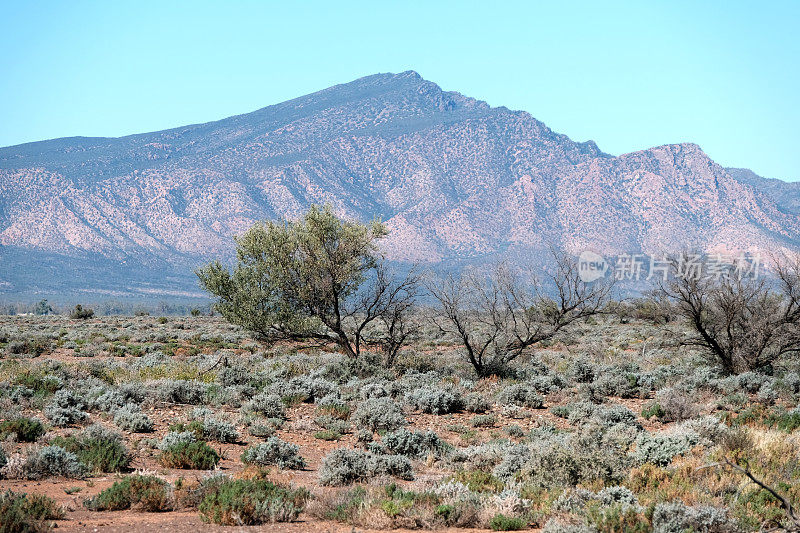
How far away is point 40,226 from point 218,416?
21498cm

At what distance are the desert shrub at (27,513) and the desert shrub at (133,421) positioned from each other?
194 inches

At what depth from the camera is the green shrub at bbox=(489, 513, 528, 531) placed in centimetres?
788

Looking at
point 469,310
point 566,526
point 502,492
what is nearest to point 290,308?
point 469,310

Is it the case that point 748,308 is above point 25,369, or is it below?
above

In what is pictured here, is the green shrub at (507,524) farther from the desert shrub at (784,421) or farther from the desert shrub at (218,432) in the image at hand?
the desert shrub at (784,421)

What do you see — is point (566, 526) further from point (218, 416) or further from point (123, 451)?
point (218, 416)

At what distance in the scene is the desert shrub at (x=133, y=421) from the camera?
42.9ft

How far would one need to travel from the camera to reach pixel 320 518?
8.21 m

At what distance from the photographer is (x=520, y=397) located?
18.1 m

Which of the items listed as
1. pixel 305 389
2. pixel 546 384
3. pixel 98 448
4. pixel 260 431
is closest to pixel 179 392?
pixel 305 389

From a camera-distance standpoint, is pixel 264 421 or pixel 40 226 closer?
pixel 264 421

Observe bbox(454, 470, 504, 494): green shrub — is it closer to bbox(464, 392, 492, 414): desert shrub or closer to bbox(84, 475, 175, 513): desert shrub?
bbox(84, 475, 175, 513): desert shrub

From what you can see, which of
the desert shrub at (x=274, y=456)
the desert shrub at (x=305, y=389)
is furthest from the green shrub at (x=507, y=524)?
the desert shrub at (x=305, y=389)

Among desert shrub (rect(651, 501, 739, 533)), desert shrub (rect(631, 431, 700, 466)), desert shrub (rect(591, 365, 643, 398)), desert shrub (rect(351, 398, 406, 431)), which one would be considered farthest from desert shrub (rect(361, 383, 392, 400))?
desert shrub (rect(651, 501, 739, 533))
